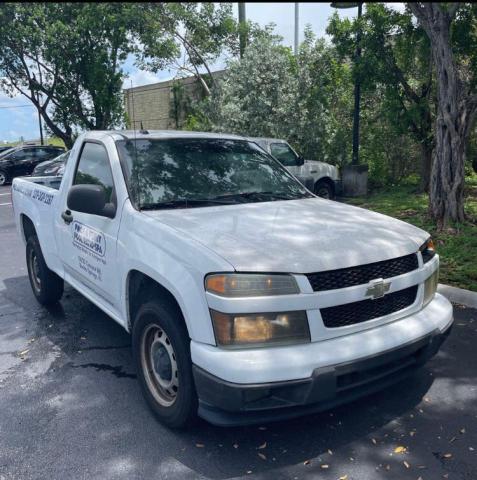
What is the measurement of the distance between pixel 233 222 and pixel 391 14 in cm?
982

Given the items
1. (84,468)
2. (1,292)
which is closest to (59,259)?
(1,292)

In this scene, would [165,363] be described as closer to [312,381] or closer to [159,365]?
[159,365]

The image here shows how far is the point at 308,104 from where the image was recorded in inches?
565

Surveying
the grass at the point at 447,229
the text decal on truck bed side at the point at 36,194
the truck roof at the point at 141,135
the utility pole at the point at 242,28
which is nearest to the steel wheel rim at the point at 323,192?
the grass at the point at 447,229

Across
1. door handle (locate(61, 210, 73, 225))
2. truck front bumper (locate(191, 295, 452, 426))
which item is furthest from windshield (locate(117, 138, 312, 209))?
truck front bumper (locate(191, 295, 452, 426))

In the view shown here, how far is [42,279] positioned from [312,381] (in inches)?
146

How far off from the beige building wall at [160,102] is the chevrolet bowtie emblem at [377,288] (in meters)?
22.2

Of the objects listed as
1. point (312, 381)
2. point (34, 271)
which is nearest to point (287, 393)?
point (312, 381)

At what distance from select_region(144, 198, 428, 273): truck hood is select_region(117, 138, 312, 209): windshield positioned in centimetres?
19

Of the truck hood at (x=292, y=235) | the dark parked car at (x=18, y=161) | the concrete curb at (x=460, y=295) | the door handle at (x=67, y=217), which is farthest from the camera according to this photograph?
the dark parked car at (x=18, y=161)

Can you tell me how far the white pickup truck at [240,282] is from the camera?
2551mm

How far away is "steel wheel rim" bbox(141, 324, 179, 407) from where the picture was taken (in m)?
3.06

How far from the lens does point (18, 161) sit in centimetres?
2205

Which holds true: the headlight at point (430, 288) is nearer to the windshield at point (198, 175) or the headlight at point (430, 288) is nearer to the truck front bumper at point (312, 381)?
the truck front bumper at point (312, 381)
